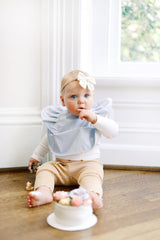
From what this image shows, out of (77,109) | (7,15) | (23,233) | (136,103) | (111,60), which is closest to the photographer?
(23,233)

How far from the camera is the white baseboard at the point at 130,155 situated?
1.63 m

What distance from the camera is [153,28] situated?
1.75 m

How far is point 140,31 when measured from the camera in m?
1.76

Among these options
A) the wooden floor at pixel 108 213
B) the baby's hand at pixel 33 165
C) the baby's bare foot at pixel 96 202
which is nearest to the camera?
the wooden floor at pixel 108 213

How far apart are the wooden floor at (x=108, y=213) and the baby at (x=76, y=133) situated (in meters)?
0.10

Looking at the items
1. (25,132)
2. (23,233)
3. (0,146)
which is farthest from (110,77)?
(23,233)

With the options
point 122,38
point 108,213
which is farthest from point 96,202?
point 122,38

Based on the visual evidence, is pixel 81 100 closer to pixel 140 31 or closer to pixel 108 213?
pixel 108 213

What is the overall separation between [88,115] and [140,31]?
0.74 m

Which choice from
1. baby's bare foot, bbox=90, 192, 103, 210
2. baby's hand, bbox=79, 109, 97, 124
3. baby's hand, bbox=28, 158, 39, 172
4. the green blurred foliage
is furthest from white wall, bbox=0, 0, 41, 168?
baby's bare foot, bbox=90, 192, 103, 210

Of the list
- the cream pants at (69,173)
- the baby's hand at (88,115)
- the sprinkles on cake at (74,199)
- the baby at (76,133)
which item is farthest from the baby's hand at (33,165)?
the sprinkles on cake at (74,199)

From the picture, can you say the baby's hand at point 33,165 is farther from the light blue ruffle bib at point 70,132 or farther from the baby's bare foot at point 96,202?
the baby's bare foot at point 96,202

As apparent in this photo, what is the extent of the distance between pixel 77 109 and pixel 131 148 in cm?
48

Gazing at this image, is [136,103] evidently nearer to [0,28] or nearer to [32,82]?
[32,82]
